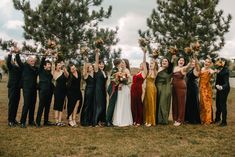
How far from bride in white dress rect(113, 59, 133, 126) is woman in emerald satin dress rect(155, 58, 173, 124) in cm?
86

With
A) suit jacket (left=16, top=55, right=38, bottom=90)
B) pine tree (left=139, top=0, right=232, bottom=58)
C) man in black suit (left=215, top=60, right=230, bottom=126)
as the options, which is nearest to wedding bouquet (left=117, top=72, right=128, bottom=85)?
suit jacket (left=16, top=55, right=38, bottom=90)

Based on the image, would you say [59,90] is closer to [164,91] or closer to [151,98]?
[151,98]

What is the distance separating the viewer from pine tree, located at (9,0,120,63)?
19406 mm

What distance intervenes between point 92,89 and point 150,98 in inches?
66.0

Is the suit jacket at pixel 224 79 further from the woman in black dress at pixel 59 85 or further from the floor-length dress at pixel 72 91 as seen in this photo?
the woman in black dress at pixel 59 85

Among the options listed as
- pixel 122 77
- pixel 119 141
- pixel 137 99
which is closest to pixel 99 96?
pixel 122 77

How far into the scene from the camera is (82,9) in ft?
64.8

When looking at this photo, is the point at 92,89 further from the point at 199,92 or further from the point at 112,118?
the point at 199,92

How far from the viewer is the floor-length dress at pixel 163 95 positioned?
12.5 m

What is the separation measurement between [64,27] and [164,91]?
8.46 meters

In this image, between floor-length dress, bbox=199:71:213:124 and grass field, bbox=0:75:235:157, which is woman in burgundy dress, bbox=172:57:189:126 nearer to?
grass field, bbox=0:75:235:157

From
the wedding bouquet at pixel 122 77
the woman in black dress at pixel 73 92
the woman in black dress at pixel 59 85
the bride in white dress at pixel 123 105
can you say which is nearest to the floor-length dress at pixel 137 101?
the bride in white dress at pixel 123 105

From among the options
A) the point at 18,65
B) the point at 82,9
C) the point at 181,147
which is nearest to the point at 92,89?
the point at 18,65

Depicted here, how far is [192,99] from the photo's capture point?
500 inches
